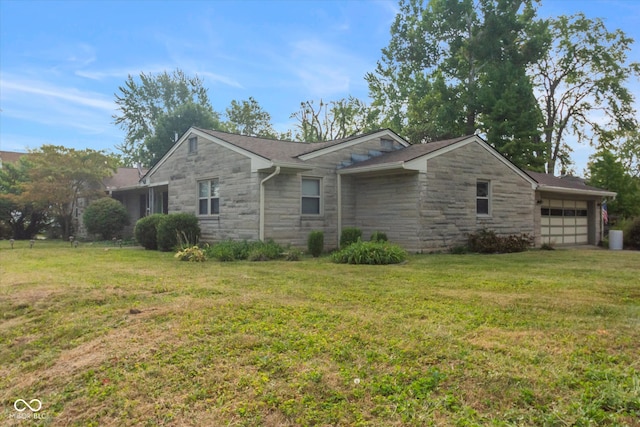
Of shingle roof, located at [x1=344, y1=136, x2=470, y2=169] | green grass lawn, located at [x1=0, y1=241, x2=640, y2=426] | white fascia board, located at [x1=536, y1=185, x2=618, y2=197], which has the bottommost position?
green grass lawn, located at [x1=0, y1=241, x2=640, y2=426]

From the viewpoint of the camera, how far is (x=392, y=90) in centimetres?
3278

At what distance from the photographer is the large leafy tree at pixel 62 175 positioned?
20573 mm

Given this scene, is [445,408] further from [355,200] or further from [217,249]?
[355,200]

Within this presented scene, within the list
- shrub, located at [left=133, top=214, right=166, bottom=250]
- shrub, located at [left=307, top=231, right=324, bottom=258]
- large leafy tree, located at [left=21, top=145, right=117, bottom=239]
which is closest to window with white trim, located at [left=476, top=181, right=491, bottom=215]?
shrub, located at [left=307, top=231, right=324, bottom=258]

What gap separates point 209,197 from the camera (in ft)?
51.1

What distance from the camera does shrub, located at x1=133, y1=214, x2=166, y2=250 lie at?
15891 millimetres

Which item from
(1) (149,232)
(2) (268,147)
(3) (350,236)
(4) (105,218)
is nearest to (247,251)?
(3) (350,236)

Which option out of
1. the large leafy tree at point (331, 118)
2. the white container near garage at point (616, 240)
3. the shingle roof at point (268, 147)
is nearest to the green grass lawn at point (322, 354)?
the shingle roof at point (268, 147)

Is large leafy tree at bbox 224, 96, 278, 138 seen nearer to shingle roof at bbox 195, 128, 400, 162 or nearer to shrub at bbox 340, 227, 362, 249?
shingle roof at bbox 195, 128, 400, 162

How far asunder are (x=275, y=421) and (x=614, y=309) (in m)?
4.45

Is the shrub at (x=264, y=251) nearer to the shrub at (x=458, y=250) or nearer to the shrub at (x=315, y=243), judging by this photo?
the shrub at (x=315, y=243)

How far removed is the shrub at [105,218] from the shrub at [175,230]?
7120 millimetres

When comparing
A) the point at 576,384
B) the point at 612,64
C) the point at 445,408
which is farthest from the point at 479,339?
the point at 612,64

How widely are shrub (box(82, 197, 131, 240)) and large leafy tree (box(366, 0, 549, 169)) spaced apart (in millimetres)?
17965
